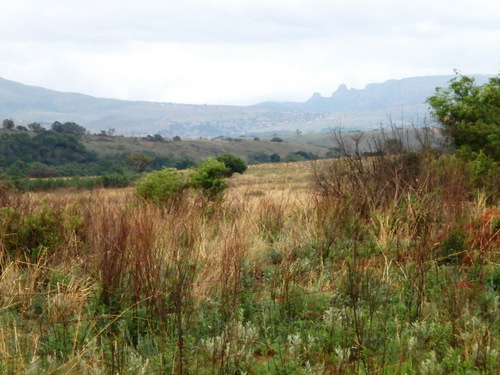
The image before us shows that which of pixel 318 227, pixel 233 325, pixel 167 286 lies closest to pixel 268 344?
pixel 233 325

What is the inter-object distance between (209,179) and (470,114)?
21.4 ft

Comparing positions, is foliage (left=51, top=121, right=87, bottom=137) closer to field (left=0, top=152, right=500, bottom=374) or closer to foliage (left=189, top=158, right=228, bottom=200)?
foliage (left=189, top=158, right=228, bottom=200)

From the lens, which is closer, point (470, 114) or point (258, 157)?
point (470, 114)

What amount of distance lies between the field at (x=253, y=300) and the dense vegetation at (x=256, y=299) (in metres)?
0.02

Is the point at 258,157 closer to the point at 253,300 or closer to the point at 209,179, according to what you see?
the point at 209,179

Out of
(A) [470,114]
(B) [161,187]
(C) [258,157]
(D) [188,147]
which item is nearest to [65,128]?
(D) [188,147]

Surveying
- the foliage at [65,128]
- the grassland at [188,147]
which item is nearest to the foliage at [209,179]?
the grassland at [188,147]

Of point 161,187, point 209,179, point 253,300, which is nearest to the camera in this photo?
point 253,300

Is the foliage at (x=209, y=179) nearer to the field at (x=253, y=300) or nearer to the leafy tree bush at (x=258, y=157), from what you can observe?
the field at (x=253, y=300)

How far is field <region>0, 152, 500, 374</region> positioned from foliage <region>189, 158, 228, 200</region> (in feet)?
14.5

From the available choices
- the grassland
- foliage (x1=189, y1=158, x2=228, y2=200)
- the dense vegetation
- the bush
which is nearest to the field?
the dense vegetation

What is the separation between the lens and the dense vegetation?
3.37 m

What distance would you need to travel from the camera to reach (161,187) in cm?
1116

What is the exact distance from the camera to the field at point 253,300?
3.36 metres
